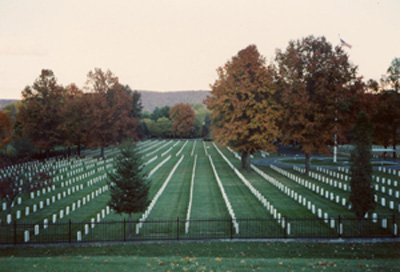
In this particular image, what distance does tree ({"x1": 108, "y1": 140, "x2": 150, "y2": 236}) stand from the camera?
701 inches

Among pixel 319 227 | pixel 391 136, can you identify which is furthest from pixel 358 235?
pixel 391 136

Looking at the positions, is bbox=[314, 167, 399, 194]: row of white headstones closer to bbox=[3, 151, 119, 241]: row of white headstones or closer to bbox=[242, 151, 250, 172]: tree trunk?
bbox=[242, 151, 250, 172]: tree trunk

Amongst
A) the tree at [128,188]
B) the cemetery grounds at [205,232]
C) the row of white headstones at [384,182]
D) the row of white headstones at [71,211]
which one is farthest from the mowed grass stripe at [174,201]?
the row of white headstones at [384,182]

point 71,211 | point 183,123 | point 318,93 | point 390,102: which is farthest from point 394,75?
point 183,123

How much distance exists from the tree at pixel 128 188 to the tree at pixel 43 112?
45.8m

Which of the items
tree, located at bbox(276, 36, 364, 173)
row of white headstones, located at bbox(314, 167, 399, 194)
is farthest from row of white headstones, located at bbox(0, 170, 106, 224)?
row of white headstones, located at bbox(314, 167, 399, 194)

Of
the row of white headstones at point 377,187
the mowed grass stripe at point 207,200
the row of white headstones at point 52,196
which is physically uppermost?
the row of white headstones at point 377,187

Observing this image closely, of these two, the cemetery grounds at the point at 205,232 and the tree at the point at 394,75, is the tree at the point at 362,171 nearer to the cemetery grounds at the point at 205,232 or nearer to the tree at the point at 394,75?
the cemetery grounds at the point at 205,232

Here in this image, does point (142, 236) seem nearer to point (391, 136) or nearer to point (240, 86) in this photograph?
point (240, 86)

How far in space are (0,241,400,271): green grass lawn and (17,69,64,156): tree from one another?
47311 millimetres

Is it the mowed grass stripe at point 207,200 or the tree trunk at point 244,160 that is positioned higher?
the tree trunk at point 244,160

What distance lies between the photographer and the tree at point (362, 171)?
59.6 ft

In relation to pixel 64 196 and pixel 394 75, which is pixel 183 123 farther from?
pixel 64 196

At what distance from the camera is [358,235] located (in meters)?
17.0
